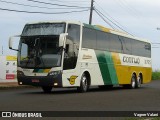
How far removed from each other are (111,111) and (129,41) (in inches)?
671

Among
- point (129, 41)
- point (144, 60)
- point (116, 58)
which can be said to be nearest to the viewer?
point (116, 58)

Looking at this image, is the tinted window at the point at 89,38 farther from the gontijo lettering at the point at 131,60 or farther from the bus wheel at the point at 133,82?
the bus wheel at the point at 133,82

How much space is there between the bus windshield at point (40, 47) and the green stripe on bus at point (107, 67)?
3617mm

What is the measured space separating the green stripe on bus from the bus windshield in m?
3.62

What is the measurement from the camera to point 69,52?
75.2ft

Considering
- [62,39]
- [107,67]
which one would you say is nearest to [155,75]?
[107,67]

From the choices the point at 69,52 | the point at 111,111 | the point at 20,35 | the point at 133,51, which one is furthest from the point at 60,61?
the point at 133,51

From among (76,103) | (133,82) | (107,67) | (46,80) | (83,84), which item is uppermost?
(107,67)

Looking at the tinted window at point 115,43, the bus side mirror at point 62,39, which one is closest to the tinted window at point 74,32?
the bus side mirror at point 62,39

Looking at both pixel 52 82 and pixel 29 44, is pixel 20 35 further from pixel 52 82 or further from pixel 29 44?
pixel 52 82

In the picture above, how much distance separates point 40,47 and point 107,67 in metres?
5.62

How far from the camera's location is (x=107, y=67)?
27062 mm

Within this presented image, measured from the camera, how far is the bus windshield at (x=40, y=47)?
73.5 ft

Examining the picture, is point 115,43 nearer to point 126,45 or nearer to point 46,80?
point 126,45
